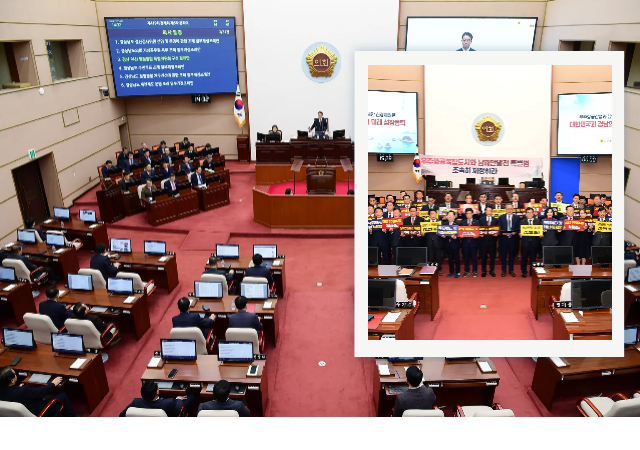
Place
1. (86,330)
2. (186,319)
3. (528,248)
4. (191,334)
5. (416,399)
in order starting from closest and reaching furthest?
(528,248)
(416,399)
(191,334)
(86,330)
(186,319)

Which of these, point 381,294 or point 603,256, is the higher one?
point 603,256

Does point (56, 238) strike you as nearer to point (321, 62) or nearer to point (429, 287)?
point (429, 287)

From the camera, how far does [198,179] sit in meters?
12.3

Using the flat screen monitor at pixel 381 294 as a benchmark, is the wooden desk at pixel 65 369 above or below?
below

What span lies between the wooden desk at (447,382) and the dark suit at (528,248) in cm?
304

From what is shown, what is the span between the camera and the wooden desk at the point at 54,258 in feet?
27.7

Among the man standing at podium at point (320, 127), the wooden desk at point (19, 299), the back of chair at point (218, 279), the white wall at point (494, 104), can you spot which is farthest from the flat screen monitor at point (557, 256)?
the man standing at podium at point (320, 127)

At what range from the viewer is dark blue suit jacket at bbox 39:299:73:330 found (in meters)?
6.45

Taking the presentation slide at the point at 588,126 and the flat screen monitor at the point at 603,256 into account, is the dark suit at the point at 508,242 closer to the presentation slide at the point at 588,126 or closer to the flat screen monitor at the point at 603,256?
the flat screen monitor at the point at 603,256

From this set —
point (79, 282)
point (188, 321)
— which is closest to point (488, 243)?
point (188, 321)

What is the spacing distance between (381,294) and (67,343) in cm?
512

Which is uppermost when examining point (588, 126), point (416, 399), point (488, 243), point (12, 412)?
point (588, 126)

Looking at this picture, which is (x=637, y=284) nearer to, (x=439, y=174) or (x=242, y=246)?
(x=439, y=174)

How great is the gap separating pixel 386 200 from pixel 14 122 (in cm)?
1091
